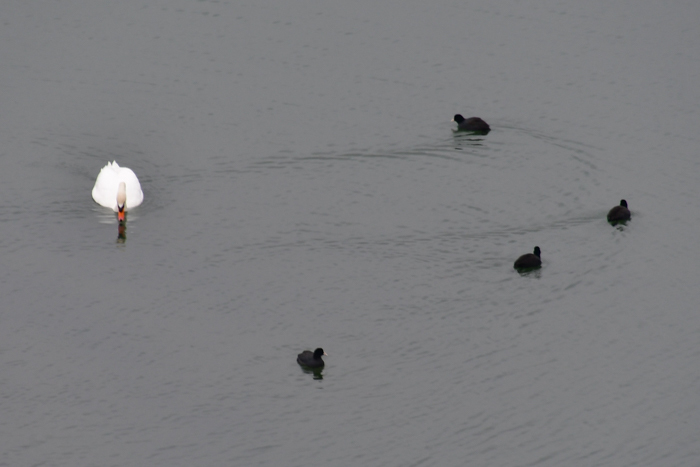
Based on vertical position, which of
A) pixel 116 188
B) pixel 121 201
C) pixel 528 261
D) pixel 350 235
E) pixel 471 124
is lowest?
pixel 528 261

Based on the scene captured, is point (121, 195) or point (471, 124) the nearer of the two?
point (121, 195)

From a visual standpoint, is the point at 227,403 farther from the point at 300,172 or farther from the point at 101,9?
the point at 101,9

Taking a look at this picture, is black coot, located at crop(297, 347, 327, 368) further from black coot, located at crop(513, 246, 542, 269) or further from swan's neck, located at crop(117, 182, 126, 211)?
swan's neck, located at crop(117, 182, 126, 211)

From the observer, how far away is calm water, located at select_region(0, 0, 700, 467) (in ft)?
94.0

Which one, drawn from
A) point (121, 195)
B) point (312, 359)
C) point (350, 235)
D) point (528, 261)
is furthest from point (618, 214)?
point (121, 195)

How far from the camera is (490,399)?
96.8 feet

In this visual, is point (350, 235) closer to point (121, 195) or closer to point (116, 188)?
point (121, 195)

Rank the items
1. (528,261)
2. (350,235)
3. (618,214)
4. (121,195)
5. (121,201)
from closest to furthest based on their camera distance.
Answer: (528,261)
(350,235)
(121,195)
(618,214)
(121,201)

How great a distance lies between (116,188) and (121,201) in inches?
35.5

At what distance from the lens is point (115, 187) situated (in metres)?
38.1

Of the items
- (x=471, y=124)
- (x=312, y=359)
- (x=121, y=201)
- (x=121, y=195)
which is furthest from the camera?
(x=471, y=124)

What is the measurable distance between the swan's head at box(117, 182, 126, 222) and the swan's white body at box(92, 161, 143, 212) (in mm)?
179

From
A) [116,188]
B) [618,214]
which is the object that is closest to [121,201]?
[116,188]

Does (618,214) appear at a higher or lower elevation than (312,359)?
higher
